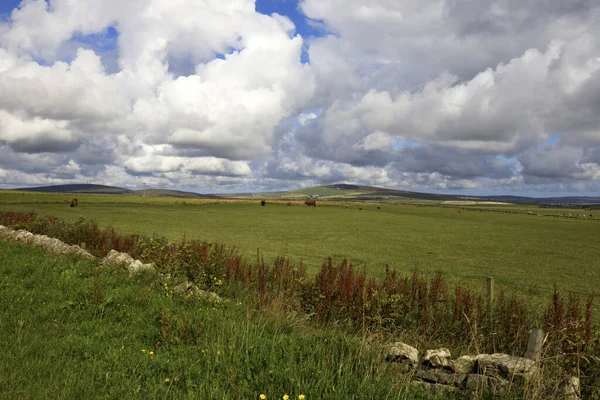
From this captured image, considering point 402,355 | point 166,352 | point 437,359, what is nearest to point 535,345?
point 437,359

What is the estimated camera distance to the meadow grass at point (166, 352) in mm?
5355

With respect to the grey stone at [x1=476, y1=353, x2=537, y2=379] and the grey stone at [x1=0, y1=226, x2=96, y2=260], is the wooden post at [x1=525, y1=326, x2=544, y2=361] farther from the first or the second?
the grey stone at [x1=0, y1=226, x2=96, y2=260]

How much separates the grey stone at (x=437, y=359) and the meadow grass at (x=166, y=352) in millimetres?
813

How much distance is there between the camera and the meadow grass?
17.6 feet

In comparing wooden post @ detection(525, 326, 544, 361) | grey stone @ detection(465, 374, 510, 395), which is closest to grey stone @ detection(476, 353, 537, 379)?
grey stone @ detection(465, 374, 510, 395)

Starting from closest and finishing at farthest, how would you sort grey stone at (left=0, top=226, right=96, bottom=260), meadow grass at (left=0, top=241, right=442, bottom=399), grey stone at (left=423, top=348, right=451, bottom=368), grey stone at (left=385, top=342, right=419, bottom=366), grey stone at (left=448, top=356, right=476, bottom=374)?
meadow grass at (left=0, top=241, right=442, bottom=399) < grey stone at (left=448, top=356, right=476, bottom=374) < grey stone at (left=423, top=348, right=451, bottom=368) < grey stone at (left=385, top=342, right=419, bottom=366) < grey stone at (left=0, top=226, right=96, bottom=260)

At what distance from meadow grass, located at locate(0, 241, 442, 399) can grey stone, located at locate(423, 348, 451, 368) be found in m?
0.81

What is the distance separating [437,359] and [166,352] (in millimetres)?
4804

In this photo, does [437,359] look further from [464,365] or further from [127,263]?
[127,263]

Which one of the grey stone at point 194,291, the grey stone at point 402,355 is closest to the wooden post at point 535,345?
the grey stone at point 402,355

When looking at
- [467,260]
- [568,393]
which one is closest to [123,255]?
[568,393]

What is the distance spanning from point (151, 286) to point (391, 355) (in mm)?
7184

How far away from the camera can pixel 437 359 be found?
6.42 m

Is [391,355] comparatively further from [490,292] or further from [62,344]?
[62,344]
